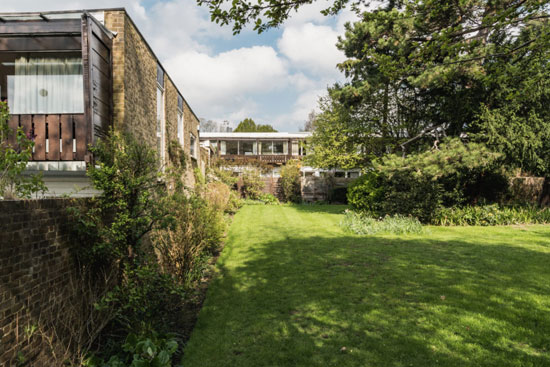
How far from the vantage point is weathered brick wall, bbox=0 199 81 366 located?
2.72 m

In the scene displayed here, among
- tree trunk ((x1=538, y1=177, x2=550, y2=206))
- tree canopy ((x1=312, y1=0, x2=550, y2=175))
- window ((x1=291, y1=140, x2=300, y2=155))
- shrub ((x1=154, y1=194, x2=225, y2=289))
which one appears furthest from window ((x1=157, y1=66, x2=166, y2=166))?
window ((x1=291, y1=140, x2=300, y2=155))

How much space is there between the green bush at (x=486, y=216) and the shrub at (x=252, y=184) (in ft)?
43.4

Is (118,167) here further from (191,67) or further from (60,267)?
(191,67)

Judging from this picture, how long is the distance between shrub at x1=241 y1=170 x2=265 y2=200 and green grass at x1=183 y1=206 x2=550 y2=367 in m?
14.3

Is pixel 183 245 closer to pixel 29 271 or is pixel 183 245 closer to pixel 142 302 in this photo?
pixel 142 302

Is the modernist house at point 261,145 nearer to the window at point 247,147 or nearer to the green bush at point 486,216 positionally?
the window at point 247,147

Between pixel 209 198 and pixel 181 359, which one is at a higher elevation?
pixel 209 198

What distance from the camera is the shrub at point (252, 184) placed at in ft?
75.8

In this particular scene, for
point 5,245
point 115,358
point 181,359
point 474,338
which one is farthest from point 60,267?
point 474,338

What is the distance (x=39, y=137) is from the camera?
5.89 m

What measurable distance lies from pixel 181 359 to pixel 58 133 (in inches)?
192

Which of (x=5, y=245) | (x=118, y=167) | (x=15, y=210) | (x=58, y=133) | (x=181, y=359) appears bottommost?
(x=181, y=359)

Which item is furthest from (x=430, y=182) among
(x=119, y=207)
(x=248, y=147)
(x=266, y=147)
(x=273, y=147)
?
(x=248, y=147)

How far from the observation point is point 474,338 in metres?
3.76
